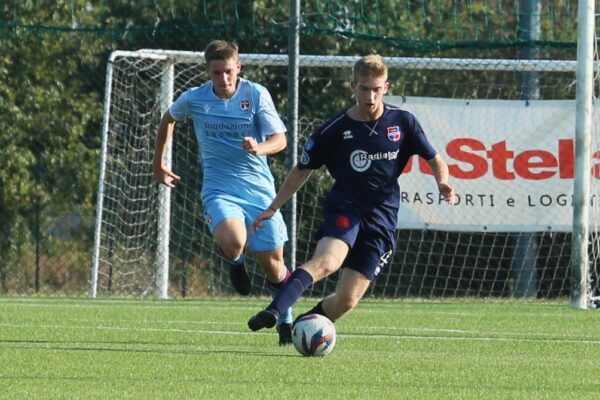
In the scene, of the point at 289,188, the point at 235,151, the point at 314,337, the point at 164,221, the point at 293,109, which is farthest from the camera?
the point at 164,221

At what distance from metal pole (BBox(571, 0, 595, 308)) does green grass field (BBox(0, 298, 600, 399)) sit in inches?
25.5

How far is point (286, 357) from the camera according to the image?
311 inches

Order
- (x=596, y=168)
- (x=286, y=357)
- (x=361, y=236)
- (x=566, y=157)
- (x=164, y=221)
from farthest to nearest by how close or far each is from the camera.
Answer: (x=164, y=221) < (x=566, y=157) < (x=596, y=168) < (x=361, y=236) < (x=286, y=357)

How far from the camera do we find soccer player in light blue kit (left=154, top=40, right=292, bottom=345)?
31.0ft

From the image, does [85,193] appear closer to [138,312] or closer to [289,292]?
[138,312]

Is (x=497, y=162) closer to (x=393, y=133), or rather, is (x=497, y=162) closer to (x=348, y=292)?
(x=393, y=133)

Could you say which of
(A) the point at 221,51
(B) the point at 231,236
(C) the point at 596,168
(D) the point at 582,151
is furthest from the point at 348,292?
(C) the point at 596,168

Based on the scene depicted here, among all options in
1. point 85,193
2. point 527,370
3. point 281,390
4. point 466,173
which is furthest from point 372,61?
point 85,193

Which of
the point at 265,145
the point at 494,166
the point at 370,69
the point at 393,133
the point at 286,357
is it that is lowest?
the point at 286,357

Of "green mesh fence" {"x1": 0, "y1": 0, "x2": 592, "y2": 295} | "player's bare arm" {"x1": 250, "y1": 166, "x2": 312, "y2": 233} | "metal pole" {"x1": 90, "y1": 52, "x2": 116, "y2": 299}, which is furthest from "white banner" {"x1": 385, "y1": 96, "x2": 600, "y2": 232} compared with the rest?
"player's bare arm" {"x1": 250, "y1": 166, "x2": 312, "y2": 233}

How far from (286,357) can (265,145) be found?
5.41 feet

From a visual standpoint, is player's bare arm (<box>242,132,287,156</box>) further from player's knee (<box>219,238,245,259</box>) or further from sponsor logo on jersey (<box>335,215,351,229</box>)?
sponsor logo on jersey (<box>335,215,351,229</box>)

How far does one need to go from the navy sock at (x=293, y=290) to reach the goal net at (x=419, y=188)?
644 centimetres

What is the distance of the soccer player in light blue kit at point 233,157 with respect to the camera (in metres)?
9.45
